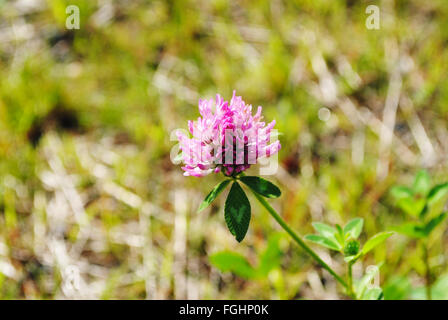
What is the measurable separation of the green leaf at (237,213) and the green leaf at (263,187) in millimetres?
Result: 38

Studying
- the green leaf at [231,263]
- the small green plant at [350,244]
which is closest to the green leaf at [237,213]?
the small green plant at [350,244]

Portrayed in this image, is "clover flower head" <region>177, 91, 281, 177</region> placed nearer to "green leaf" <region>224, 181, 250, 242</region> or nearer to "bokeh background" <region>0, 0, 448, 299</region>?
"green leaf" <region>224, 181, 250, 242</region>

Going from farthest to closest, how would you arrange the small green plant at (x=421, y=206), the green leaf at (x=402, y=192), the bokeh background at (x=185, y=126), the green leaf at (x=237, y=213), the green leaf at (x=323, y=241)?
the bokeh background at (x=185, y=126)
the green leaf at (x=402, y=192)
the small green plant at (x=421, y=206)
the green leaf at (x=323, y=241)
the green leaf at (x=237, y=213)

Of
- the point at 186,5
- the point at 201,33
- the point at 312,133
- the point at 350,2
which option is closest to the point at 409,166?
the point at 312,133

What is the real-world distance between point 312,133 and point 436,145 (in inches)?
20.8

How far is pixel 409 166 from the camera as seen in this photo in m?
2.05

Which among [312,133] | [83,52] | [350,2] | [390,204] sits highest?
[350,2]

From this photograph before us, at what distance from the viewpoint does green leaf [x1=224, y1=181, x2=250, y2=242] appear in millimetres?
1116

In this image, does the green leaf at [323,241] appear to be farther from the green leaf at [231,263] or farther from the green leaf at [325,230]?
the green leaf at [231,263]

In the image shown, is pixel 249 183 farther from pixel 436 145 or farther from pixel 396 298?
pixel 436 145

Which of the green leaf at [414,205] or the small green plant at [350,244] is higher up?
the green leaf at [414,205]

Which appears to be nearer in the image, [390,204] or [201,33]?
[390,204]

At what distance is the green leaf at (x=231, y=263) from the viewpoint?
156 centimetres
